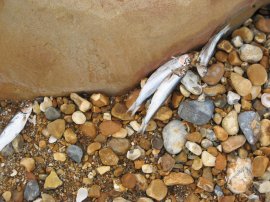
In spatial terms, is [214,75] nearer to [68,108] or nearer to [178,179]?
[178,179]

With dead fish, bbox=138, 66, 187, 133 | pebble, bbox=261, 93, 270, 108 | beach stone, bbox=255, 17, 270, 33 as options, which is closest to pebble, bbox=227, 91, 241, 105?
pebble, bbox=261, 93, 270, 108

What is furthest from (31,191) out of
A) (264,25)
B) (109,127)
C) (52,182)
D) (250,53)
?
(264,25)

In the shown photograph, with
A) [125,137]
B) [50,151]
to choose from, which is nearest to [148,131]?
[125,137]

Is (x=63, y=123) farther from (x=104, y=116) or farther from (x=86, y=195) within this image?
(x=86, y=195)

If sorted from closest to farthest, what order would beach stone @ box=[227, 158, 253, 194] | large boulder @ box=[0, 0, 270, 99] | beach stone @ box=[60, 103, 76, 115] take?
large boulder @ box=[0, 0, 270, 99] < beach stone @ box=[227, 158, 253, 194] < beach stone @ box=[60, 103, 76, 115]

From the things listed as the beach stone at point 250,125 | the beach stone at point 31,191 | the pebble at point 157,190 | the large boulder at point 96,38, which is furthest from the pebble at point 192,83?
the beach stone at point 31,191

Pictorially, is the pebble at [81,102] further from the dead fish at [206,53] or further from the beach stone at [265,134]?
the beach stone at [265,134]

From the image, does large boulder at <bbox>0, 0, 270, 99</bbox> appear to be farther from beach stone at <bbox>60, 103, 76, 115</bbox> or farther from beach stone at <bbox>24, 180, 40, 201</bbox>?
beach stone at <bbox>24, 180, 40, 201</bbox>
